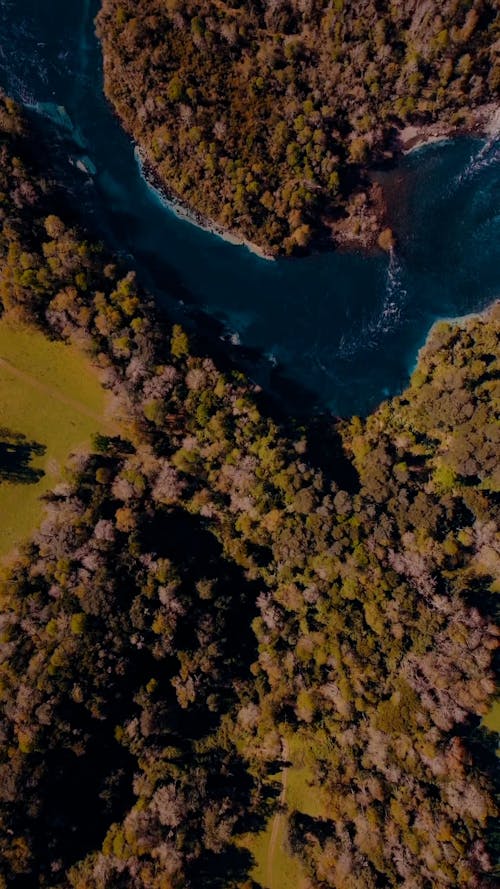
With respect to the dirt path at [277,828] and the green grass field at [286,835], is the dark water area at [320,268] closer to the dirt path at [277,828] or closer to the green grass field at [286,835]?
the dirt path at [277,828]

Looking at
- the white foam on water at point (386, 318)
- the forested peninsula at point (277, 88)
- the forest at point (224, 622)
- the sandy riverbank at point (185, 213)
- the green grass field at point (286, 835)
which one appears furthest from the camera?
the white foam on water at point (386, 318)

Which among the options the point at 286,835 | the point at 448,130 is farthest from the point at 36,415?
the point at 448,130

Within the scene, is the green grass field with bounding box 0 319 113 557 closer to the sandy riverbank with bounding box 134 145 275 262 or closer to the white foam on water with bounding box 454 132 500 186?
the sandy riverbank with bounding box 134 145 275 262

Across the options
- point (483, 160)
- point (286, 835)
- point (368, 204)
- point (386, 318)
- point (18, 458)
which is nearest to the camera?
point (286, 835)

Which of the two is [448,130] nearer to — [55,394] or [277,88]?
[277,88]

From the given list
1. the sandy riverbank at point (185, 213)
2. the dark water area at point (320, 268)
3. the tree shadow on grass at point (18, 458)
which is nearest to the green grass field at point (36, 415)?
the tree shadow on grass at point (18, 458)

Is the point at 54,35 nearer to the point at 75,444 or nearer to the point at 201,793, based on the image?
the point at 75,444

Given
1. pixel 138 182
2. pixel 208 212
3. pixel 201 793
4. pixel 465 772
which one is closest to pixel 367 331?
pixel 208 212
